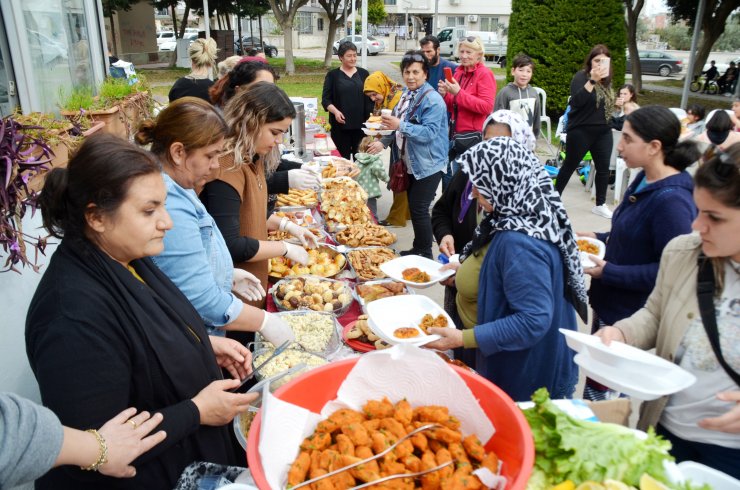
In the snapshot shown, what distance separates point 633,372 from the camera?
1564 millimetres

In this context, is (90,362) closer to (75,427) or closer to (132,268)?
(75,427)

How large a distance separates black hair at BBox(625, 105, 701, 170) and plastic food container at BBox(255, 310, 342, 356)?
1.86 meters

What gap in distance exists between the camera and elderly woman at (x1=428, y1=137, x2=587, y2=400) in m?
1.96

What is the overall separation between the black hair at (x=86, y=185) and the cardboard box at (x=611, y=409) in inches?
61.4

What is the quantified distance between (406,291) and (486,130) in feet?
3.97

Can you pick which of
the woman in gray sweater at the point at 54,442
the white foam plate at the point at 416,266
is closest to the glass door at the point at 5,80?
the white foam plate at the point at 416,266

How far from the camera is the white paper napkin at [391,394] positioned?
1.33 meters

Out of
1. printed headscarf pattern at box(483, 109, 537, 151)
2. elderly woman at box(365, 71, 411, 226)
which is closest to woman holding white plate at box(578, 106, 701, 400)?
printed headscarf pattern at box(483, 109, 537, 151)

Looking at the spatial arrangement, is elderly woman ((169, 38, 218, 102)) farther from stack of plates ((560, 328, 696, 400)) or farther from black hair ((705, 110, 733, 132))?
black hair ((705, 110, 733, 132))

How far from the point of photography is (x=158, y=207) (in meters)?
1.53

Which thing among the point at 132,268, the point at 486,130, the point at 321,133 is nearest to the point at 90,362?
the point at 132,268

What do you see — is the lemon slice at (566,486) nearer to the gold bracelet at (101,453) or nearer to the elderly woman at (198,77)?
the gold bracelet at (101,453)

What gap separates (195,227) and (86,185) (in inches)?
20.7

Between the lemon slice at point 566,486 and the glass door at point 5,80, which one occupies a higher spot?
the glass door at point 5,80
